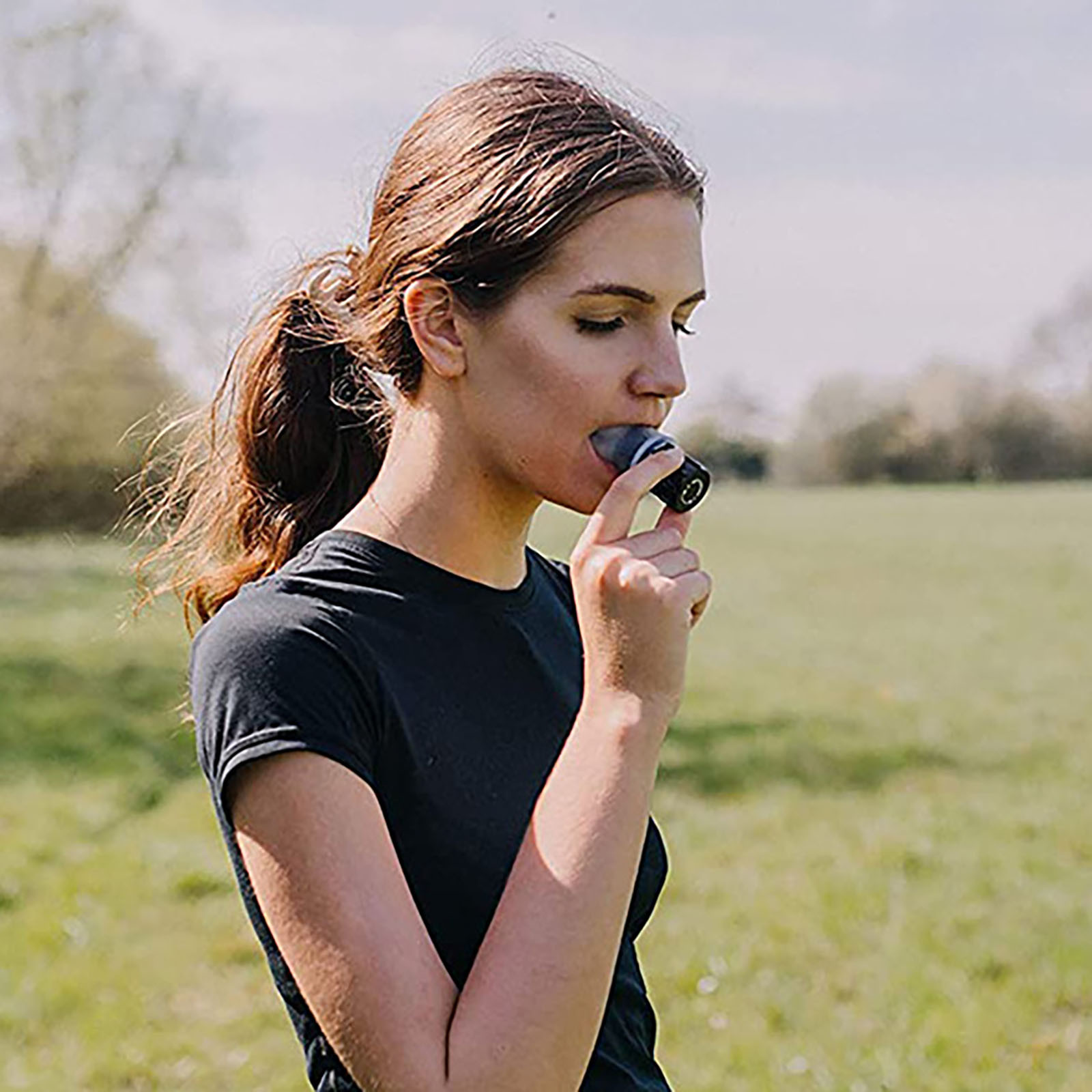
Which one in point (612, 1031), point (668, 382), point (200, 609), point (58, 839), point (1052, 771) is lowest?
point (1052, 771)

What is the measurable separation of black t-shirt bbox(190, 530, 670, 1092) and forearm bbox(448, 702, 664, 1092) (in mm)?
134

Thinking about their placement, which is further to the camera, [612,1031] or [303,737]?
[612,1031]

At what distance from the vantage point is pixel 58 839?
305 inches

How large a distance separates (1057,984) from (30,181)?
1348cm

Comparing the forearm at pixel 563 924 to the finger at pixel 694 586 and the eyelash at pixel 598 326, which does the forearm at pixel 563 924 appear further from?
the eyelash at pixel 598 326

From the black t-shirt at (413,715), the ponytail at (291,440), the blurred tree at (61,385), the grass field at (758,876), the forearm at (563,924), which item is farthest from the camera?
the blurred tree at (61,385)

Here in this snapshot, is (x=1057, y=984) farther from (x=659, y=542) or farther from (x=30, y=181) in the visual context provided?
(x=30, y=181)

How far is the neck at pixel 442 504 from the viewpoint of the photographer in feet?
6.42

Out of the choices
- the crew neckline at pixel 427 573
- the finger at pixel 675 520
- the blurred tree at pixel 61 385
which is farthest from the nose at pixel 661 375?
the blurred tree at pixel 61 385

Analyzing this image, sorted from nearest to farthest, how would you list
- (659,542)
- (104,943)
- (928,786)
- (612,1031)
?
(659,542) < (612,1031) < (104,943) < (928,786)

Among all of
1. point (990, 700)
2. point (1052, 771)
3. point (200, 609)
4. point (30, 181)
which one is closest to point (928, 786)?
point (1052, 771)

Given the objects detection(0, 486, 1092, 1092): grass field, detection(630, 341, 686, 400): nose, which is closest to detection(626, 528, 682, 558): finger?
detection(630, 341, 686, 400): nose

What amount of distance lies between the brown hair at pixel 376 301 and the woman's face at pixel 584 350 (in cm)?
3

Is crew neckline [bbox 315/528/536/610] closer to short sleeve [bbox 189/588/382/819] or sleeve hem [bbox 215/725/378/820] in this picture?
short sleeve [bbox 189/588/382/819]
